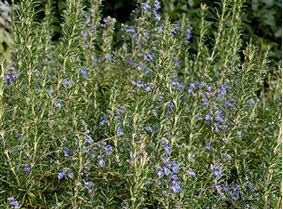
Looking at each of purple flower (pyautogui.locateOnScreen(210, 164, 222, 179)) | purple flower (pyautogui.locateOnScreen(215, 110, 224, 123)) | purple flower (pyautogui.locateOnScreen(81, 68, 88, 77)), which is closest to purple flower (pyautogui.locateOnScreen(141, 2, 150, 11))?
purple flower (pyautogui.locateOnScreen(81, 68, 88, 77))

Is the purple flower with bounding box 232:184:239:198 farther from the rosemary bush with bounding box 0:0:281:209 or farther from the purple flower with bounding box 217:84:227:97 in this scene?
the purple flower with bounding box 217:84:227:97

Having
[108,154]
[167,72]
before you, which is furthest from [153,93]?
[108,154]

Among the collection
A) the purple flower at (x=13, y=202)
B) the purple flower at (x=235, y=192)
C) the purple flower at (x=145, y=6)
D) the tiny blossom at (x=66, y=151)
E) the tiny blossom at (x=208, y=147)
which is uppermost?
the purple flower at (x=145, y=6)

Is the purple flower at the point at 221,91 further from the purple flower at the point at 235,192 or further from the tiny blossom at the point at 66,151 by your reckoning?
the tiny blossom at the point at 66,151

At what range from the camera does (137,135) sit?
7.45 feet

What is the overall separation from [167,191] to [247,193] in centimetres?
44

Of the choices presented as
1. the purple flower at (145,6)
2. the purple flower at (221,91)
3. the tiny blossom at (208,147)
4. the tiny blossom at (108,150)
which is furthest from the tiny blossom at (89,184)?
the purple flower at (145,6)

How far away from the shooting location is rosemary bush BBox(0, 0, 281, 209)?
7.52 feet

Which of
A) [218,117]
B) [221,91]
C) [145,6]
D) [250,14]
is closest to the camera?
[218,117]

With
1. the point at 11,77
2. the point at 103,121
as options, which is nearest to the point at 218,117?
the point at 103,121

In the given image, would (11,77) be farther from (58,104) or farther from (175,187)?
(175,187)

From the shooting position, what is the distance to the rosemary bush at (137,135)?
7.52 ft

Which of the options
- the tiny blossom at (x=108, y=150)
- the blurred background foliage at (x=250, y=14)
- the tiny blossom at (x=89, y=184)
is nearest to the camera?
the tiny blossom at (x=89, y=184)

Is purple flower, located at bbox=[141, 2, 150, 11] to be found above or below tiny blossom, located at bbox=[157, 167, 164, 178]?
above
